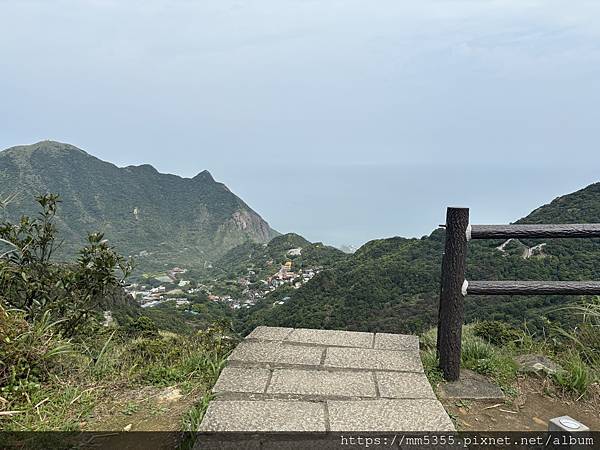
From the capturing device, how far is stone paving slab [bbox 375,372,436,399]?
2.02 metres

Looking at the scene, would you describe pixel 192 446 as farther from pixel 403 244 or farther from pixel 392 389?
pixel 403 244

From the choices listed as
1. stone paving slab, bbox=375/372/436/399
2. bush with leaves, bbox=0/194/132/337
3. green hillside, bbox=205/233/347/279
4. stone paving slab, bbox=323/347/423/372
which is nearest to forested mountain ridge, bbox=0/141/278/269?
green hillside, bbox=205/233/347/279

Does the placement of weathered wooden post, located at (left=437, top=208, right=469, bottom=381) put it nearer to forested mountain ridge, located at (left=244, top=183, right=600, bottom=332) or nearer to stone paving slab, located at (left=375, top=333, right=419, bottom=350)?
stone paving slab, located at (left=375, top=333, right=419, bottom=350)

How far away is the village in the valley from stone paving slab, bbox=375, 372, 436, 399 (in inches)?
713

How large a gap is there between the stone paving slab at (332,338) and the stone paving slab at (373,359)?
0.11m

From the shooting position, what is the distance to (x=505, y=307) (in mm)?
7926

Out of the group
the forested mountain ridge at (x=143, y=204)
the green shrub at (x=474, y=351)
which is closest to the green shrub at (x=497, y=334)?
the green shrub at (x=474, y=351)

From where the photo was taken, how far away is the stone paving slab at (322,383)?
2.03 meters

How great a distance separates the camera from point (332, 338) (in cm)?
280

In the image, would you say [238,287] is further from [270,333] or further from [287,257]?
[270,333]

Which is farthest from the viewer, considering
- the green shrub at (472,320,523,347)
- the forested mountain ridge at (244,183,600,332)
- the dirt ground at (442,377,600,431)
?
the forested mountain ridge at (244,183,600,332)

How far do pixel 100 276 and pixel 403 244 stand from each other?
21979mm

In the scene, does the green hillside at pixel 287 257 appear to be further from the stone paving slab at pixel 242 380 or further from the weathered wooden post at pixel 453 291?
the stone paving slab at pixel 242 380

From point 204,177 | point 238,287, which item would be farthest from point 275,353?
point 204,177
